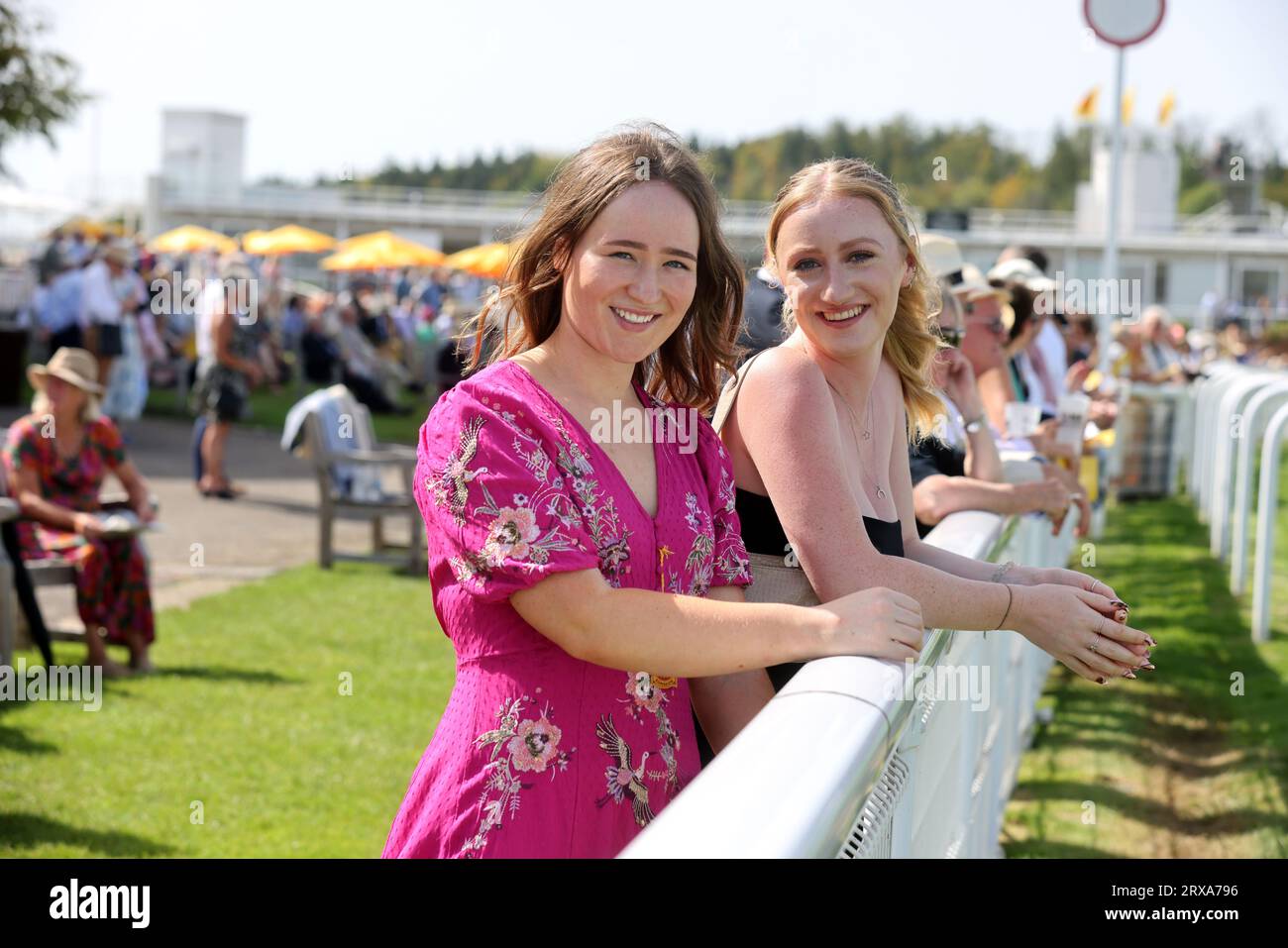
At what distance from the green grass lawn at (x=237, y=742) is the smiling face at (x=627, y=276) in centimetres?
303

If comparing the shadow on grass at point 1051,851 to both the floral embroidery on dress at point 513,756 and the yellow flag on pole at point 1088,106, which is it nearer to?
the floral embroidery on dress at point 513,756

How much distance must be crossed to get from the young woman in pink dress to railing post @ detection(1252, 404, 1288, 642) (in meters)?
6.49

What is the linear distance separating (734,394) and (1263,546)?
6356 mm

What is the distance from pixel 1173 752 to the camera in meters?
6.85

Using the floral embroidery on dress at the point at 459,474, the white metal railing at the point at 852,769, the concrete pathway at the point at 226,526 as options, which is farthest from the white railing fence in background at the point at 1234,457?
the floral embroidery on dress at the point at 459,474

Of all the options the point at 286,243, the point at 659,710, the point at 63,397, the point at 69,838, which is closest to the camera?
the point at 659,710

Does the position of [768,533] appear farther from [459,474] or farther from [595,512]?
[459,474]

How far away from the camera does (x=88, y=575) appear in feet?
24.5

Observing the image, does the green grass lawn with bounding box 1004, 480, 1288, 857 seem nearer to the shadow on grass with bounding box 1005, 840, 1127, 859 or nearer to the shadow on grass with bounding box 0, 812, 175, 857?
the shadow on grass with bounding box 1005, 840, 1127, 859

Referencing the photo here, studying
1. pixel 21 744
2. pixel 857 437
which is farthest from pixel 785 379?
pixel 21 744

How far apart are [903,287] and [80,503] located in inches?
219

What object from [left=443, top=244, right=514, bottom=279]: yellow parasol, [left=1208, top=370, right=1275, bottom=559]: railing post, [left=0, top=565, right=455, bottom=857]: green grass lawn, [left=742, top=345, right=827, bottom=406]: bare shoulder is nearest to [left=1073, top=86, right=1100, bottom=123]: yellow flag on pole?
[left=443, top=244, right=514, bottom=279]: yellow parasol

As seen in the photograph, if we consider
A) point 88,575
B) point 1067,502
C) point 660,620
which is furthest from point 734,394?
point 88,575
